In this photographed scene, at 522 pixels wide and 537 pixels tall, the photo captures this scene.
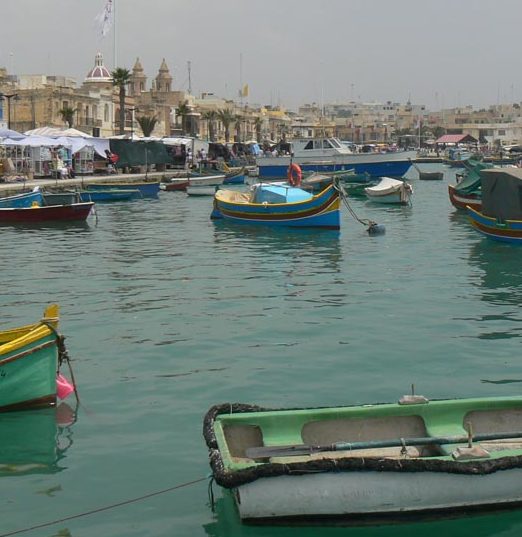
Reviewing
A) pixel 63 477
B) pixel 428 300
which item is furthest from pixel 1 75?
pixel 63 477

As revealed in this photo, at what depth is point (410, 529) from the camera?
7395mm

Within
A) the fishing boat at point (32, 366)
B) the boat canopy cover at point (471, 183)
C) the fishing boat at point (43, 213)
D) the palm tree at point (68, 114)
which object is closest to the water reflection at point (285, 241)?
the fishing boat at point (43, 213)

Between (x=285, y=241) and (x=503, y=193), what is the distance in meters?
6.72

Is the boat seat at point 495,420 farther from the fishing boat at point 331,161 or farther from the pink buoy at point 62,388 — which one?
the fishing boat at point 331,161

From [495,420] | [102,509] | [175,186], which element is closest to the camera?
[102,509]

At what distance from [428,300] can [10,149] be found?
147 feet

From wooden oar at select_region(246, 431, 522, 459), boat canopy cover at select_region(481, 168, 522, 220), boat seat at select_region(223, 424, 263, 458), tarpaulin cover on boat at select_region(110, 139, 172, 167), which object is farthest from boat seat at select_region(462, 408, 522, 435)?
tarpaulin cover on boat at select_region(110, 139, 172, 167)

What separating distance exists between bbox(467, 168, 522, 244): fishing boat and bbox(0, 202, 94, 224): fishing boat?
1381cm

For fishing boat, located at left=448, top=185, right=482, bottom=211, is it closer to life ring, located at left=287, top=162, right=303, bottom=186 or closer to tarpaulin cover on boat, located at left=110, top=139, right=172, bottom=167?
life ring, located at left=287, top=162, right=303, bottom=186

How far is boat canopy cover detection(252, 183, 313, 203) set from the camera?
32.2 metres

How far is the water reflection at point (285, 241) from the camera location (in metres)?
25.6

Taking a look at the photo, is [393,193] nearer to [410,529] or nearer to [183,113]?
[410,529]

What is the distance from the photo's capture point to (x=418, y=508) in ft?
24.3

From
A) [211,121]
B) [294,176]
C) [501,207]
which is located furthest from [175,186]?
[211,121]
